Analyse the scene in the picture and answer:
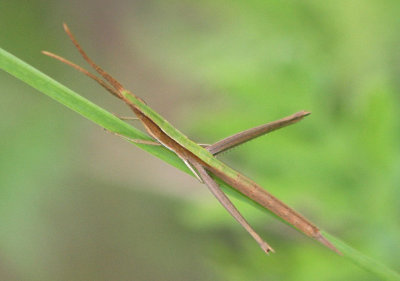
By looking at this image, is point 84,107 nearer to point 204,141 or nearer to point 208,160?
point 208,160

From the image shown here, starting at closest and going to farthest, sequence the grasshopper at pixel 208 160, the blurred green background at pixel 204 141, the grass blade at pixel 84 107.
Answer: the grass blade at pixel 84 107 < the grasshopper at pixel 208 160 < the blurred green background at pixel 204 141

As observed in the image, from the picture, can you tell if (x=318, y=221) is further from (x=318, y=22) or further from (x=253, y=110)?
(x=318, y=22)

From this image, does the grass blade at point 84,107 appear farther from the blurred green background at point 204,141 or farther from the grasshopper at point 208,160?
the blurred green background at point 204,141

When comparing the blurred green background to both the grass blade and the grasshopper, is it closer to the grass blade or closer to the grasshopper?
the grasshopper

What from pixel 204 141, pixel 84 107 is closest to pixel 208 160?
pixel 84 107

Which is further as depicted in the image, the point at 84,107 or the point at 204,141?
the point at 204,141

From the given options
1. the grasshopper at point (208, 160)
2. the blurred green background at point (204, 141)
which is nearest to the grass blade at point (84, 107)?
the grasshopper at point (208, 160)

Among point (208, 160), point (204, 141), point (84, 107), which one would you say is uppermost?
point (84, 107)

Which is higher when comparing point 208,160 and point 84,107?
point 84,107

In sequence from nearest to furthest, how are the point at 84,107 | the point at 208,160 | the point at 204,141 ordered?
the point at 84,107, the point at 208,160, the point at 204,141
